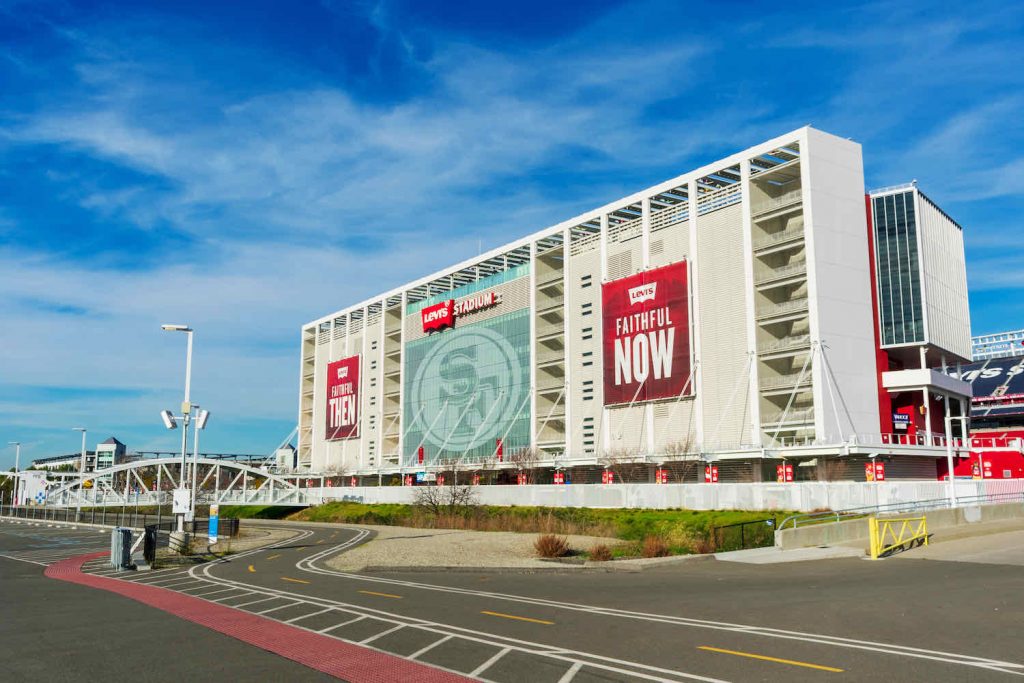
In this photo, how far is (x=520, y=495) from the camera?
59.8m

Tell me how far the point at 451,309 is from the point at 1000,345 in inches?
3656

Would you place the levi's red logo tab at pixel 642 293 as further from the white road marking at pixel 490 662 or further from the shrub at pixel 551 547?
the white road marking at pixel 490 662

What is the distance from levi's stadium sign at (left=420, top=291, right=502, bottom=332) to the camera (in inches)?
3319

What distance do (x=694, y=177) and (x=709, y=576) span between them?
4670 centimetres

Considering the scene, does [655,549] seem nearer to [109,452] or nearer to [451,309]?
[451,309]

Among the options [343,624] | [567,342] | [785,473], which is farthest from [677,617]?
[567,342]

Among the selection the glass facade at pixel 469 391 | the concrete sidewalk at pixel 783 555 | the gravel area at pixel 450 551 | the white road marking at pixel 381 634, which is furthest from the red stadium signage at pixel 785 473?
the white road marking at pixel 381 634

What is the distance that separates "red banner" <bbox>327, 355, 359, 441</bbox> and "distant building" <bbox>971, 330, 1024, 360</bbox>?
93.0 m

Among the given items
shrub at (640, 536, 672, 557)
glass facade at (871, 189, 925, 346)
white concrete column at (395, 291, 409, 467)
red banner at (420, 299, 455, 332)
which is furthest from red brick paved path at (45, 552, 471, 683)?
white concrete column at (395, 291, 409, 467)

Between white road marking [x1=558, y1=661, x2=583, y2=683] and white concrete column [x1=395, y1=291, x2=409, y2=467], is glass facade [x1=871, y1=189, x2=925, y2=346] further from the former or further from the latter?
white concrete column [x1=395, y1=291, x2=409, y2=467]

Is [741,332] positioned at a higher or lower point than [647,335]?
lower

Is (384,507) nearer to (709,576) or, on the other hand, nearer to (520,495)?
(520,495)

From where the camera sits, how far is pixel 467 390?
86125 millimetres

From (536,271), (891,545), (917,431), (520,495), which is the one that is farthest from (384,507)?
(891,545)
